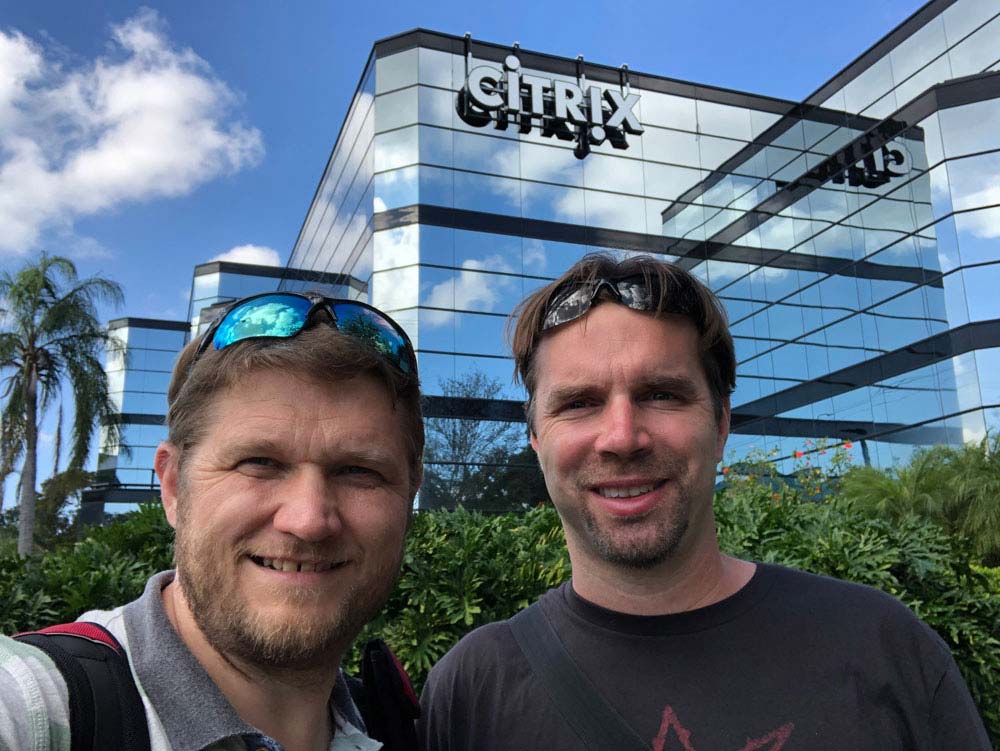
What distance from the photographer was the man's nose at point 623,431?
202 centimetres

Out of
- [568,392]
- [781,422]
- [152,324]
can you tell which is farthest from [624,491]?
[152,324]

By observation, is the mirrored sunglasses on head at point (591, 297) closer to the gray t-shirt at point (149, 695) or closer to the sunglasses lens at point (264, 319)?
the sunglasses lens at point (264, 319)

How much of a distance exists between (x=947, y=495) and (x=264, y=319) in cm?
952

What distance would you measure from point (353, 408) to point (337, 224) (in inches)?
961

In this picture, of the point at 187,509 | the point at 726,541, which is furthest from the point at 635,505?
the point at 726,541

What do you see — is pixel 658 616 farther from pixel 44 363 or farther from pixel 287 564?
pixel 44 363

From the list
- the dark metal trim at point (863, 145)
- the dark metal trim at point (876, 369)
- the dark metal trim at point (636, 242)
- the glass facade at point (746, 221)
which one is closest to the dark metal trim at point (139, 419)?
the glass facade at point (746, 221)

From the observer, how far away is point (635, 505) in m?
2.04

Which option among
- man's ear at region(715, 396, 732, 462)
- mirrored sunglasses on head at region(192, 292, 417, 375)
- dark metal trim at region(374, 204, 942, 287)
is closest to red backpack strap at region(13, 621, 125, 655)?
mirrored sunglasses on head at region(192, 292, 417, 375)

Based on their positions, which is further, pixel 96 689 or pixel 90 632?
pixel 90 632

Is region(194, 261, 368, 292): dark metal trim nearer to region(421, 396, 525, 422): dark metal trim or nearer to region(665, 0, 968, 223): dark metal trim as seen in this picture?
region(421, 396, 525, 422): dark metal trim

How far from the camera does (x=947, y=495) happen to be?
9000 millimetres

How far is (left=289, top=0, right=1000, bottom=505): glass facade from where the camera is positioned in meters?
17.7

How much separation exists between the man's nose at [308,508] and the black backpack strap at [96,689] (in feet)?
1.18
